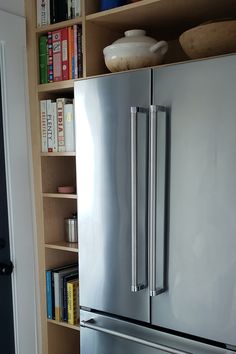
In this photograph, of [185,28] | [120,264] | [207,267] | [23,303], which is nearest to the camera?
[207,267]

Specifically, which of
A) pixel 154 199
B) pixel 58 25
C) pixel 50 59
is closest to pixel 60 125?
pixel 50 59

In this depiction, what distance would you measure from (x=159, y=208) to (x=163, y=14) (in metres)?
0.78

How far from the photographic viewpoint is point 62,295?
1.87 meters

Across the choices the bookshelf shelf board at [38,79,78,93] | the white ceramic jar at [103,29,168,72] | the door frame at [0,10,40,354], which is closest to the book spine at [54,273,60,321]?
the door frame at [0,10,40,354]

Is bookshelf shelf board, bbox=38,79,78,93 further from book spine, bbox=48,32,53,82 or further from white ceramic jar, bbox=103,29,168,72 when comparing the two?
white ceramic jar, bbox=103,29,168,72

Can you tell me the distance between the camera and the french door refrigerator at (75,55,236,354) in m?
1.21

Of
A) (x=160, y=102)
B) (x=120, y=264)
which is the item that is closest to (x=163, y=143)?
(x=160, y=102)

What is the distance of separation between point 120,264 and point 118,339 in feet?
0.97

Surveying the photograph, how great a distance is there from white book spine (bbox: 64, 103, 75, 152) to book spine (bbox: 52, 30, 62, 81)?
142 millimetres

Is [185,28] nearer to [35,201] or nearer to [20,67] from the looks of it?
[20,67]

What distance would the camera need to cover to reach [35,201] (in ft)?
6.16

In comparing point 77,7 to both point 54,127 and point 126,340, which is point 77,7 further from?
point 126,340

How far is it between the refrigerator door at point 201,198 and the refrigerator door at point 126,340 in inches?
2.1

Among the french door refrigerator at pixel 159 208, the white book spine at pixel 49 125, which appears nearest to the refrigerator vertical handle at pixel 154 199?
the french door refrigerator at pixel 159 208
